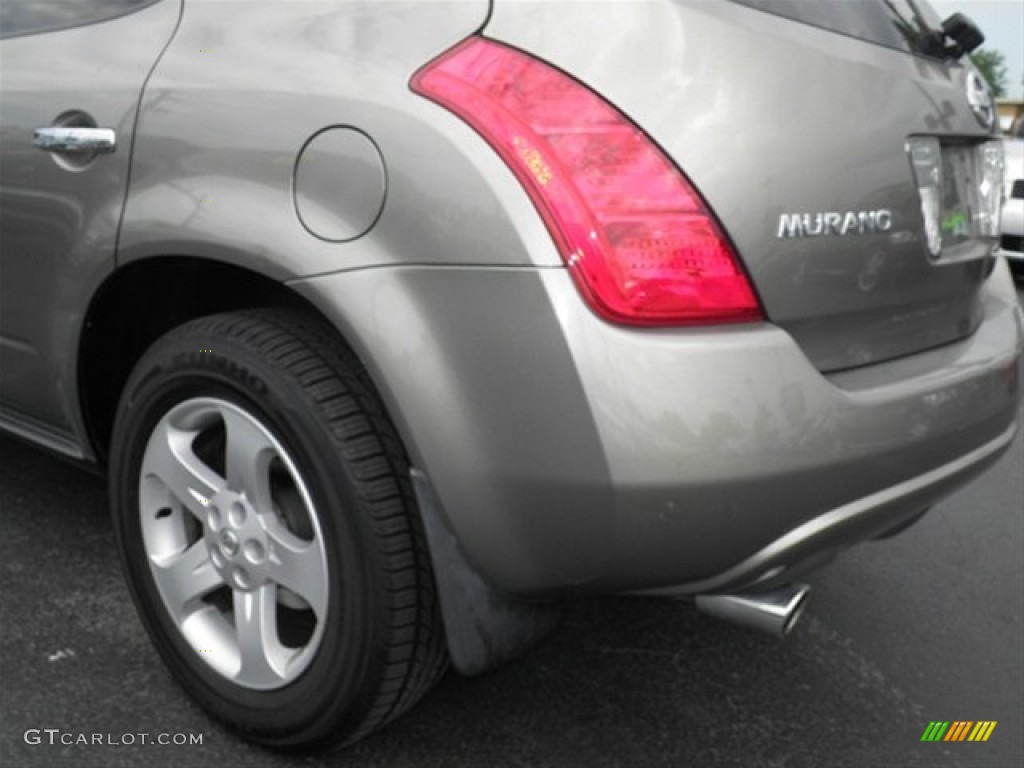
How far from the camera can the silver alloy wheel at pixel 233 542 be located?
6.11 feet

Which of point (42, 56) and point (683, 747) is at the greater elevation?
point (42, 56)

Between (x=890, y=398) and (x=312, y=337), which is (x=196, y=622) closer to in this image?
(x=312, y=337)

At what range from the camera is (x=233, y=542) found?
1.95 meters

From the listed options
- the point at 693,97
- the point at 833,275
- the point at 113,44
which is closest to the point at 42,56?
the point at 113,44

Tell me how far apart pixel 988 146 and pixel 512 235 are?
1.22 meters

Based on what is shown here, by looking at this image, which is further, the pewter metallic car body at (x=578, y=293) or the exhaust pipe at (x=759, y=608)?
the exhaust pipe at (x=759, y=608)

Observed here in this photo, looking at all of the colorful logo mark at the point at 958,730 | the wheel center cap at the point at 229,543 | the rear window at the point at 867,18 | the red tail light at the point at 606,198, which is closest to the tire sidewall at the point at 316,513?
the wheel center cap at the point at 229,543

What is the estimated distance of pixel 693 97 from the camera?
1.58m

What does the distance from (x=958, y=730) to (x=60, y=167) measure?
2103mm

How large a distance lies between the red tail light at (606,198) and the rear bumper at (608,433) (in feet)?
0.14

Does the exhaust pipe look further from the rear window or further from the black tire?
the rear window

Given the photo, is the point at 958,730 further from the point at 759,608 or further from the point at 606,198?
the point at 606,198

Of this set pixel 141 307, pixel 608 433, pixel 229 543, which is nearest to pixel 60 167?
pixel 141 307
